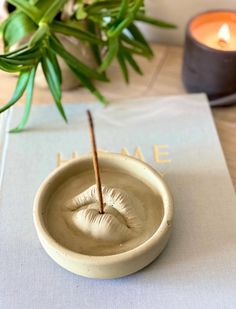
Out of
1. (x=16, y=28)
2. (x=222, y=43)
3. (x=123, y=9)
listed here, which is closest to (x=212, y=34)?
(x=222, y=43)

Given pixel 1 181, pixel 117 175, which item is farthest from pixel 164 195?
pixel 1 181

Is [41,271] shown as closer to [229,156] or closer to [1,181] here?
[1,181]

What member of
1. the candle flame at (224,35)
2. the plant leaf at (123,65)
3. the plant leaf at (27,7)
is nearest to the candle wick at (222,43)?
the candle flame at (224,35)

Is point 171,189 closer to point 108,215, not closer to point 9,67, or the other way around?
point 108,215

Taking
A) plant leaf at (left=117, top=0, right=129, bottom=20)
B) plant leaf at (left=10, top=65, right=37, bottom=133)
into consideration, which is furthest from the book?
plant leaf at (left=117, top=0, right=129, bottom=20)

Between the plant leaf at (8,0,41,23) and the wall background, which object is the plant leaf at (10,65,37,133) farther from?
the wall background

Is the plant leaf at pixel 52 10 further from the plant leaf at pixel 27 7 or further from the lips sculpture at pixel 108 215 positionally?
the lips sculpture at pixel 108 215
